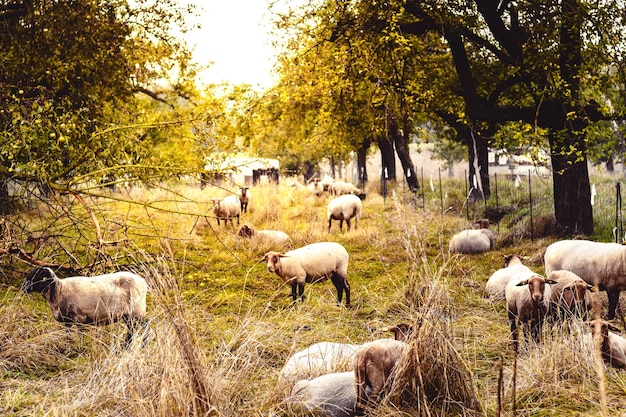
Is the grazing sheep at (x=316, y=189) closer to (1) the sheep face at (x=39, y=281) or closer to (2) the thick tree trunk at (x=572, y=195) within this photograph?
(2) the thick tree trunk at (x=572, y=195)

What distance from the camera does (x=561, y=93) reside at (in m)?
12.9

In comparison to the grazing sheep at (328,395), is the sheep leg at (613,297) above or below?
below

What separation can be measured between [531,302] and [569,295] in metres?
0.52

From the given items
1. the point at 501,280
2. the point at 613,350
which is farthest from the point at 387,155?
the point at 613,350

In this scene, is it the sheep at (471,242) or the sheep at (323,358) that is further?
the sheep at (471,242)

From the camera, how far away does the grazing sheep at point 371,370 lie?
15.4 feet

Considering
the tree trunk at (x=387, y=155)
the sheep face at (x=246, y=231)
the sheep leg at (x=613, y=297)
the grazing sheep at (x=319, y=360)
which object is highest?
the tree trunk at (x=387, y=155)

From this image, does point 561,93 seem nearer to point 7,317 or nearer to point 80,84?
point 80,84

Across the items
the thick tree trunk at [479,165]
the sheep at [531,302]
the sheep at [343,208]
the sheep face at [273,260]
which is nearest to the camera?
the sheep at [531,302]

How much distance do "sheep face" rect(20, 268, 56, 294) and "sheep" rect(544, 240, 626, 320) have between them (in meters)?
6.48

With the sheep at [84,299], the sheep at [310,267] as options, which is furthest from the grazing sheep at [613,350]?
the sheep at [84,299]

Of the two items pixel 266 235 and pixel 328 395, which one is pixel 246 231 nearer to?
pixel 266 235

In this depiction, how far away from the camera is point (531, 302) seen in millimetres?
6777

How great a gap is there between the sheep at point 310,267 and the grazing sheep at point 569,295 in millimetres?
3320
